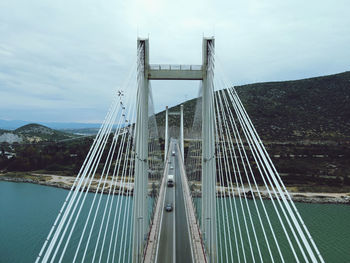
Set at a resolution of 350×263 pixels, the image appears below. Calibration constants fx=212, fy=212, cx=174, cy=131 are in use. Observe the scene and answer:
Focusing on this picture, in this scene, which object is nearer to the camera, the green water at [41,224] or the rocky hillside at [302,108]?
the green water at [41,224]

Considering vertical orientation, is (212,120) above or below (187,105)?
below

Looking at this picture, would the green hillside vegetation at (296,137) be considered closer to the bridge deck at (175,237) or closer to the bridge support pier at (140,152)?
the bridge deck at (175,237)

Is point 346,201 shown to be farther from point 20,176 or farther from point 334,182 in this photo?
point 20,176

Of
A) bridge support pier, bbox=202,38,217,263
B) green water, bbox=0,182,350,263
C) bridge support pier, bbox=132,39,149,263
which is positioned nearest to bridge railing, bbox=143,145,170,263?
bridge support pier, bbox=132,39,149,263

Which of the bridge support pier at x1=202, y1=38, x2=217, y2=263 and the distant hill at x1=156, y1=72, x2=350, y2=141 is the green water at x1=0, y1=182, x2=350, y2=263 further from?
the distant hill at x1=156, y1=72, x2=350, y2=141

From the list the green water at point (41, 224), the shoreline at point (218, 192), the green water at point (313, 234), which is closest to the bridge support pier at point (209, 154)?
the green water at point (313, 234)

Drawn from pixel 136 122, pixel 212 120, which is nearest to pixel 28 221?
pixel 136 122
